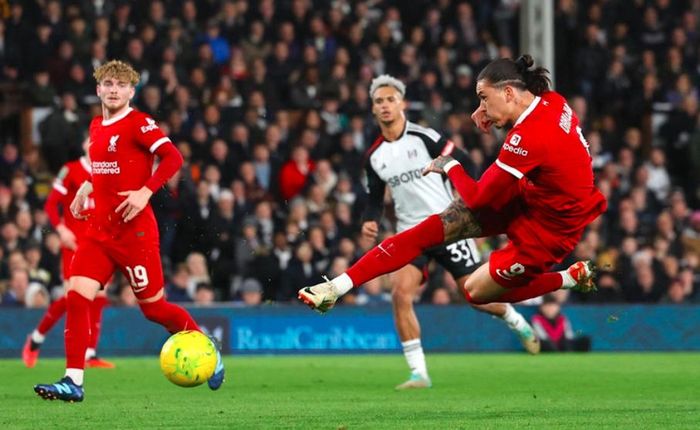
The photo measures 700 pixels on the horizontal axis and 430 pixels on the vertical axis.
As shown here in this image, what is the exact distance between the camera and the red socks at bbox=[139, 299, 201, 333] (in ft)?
35.1

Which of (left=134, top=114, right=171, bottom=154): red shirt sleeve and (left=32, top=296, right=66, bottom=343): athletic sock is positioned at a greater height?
(left=134, top=114, right=171, bottom=154): red shirt sleeve

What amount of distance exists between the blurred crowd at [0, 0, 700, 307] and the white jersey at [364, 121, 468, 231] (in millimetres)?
5844

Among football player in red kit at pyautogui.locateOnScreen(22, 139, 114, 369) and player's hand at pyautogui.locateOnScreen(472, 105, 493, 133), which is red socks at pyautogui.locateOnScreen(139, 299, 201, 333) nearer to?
player's hand at pyautogui.locateOnScreen(472, 105, 493, 133)

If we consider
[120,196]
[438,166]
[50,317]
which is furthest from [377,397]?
[50,317]

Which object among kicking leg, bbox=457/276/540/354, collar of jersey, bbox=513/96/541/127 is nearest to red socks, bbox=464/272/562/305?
collar of jersey, bbox=513/96/541/127

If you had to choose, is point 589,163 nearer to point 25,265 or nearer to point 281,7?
point 25,265

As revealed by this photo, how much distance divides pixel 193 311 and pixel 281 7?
631 cm

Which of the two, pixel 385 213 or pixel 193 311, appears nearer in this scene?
pixel 385 213

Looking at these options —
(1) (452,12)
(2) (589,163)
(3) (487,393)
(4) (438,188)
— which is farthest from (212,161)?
(2) (589,163)

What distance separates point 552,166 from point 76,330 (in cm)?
349

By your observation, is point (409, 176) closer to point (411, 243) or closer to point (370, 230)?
point (370, 230)

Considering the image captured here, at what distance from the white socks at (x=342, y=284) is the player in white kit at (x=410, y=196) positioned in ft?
8.60

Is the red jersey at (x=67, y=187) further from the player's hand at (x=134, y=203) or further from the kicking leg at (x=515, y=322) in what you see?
the kicking leg at (x=515, y=322)

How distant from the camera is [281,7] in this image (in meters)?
22.3
